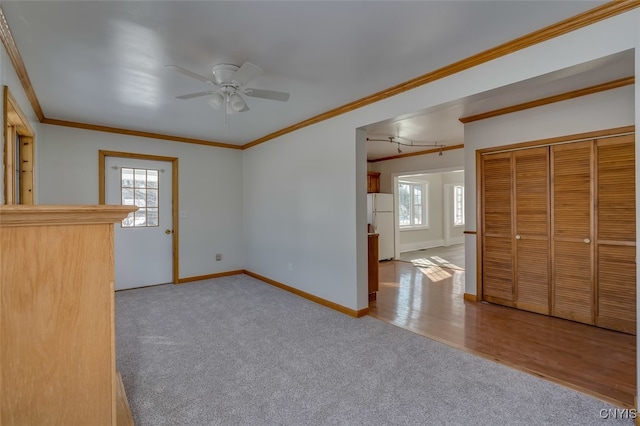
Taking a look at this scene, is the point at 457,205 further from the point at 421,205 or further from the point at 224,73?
the point at 224,73

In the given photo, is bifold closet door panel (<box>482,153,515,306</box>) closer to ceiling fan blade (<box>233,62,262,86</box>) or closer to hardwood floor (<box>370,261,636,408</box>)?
hardwood floor (<box>370,261,636,408</box>)

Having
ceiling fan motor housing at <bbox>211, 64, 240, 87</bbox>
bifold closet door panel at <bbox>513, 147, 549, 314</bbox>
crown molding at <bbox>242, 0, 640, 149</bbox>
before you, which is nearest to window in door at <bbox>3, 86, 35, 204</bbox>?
ceiling fan motor housing at <bbox>211, 64, 240, 87</bbox>

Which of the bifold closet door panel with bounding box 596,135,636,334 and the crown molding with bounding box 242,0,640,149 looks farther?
the bifold closet door panel with bounding box 596,135,636,334

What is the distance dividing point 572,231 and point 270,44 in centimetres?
348

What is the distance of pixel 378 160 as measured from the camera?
24.5ft

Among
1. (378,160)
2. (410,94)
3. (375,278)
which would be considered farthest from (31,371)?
(378,160)

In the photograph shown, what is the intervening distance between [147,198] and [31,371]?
4629mm

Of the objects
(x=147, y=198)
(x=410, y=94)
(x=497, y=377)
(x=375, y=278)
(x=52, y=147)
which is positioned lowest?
(x=497, y=377)

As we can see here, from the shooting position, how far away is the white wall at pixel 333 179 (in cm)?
205

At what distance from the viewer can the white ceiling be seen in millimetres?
1862

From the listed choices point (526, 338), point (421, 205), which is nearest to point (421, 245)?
point (421, 205)

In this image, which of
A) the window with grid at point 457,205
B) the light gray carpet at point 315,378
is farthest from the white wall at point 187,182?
the window with grid at point 457,205

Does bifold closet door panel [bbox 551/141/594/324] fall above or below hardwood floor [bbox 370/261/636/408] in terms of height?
above

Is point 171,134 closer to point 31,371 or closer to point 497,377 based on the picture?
point 31,371
